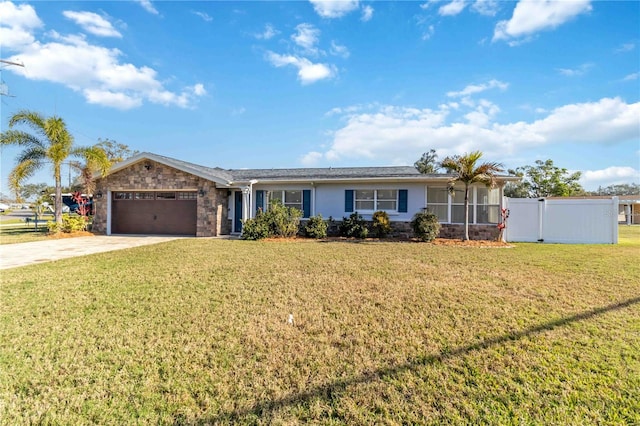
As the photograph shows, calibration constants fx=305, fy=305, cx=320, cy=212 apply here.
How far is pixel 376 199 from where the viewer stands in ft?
50.8

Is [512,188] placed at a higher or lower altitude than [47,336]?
higher

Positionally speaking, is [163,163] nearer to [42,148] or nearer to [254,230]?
[42,148]

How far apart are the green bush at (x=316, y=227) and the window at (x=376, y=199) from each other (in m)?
2.15

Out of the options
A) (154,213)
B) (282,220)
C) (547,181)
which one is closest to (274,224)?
(282,220)

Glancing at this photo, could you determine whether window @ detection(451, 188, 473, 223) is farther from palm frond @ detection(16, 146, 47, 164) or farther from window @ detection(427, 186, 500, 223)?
palm frond @ detection(16, 146, 47, 164)

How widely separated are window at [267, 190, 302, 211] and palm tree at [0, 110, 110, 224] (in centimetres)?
857

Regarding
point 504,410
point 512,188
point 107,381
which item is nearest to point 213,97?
point 107,381

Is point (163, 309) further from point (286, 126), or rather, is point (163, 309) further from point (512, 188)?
point (512, 188)

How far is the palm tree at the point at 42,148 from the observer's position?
14.9m

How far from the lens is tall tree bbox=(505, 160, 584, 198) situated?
3173 centimetres

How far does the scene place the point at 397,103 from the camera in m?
15.6

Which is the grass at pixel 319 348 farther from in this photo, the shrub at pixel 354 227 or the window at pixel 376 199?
the window at pixel 376 199

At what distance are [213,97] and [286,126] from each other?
4436mm

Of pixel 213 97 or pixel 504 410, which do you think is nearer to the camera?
pixel 504 410
